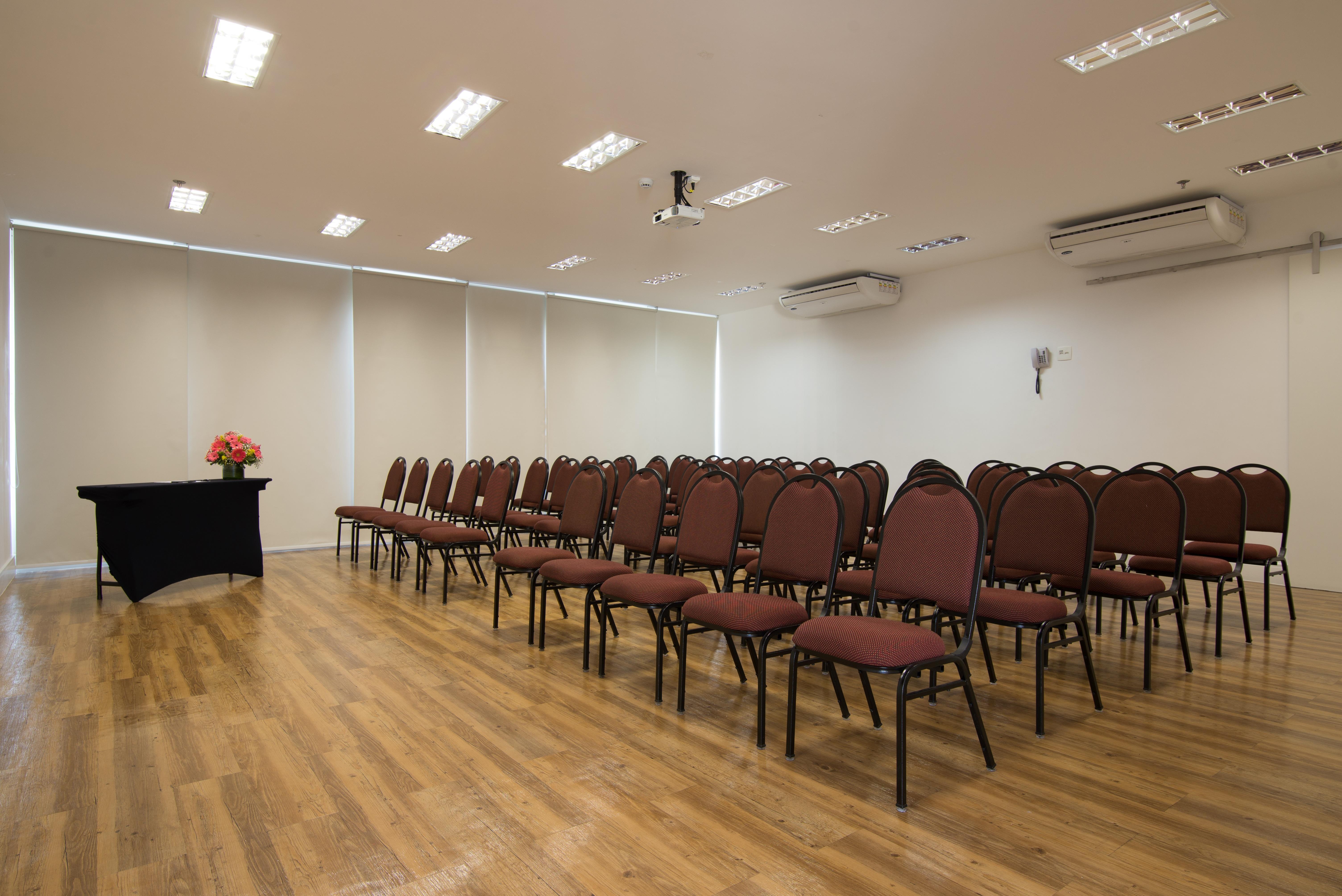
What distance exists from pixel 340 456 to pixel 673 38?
6859 millimetres

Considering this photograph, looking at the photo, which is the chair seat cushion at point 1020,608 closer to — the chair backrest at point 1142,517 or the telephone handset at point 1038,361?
the chair backrest at point 1142,517

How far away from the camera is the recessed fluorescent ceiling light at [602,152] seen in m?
5.05

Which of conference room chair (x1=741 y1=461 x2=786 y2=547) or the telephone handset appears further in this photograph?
the telephone handset

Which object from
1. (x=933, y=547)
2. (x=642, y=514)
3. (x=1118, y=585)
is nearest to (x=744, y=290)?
(x=642, y=514)

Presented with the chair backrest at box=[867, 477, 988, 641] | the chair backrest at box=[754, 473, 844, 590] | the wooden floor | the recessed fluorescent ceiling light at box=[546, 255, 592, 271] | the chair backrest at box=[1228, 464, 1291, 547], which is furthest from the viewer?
the recessed fluorescent ceiling light at box=[546, 255, 592, 271]

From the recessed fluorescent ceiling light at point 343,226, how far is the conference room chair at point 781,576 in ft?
18.5

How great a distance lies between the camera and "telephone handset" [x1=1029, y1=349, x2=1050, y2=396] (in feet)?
26.1

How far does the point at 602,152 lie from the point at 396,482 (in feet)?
13.4

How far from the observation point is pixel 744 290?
33.8 ft

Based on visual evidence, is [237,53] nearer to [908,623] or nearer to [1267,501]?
[908,623]

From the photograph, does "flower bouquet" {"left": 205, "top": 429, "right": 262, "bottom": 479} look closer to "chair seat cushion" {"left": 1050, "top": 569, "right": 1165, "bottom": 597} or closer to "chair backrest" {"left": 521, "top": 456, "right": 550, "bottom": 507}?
"chair backrest" {"left": 521, "top": 456, "right": 550, "bottom": 507}

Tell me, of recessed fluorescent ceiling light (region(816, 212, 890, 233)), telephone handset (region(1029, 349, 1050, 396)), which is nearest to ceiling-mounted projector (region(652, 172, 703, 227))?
recessed fluorescent ceiling light (region(816, 212, 890, 233))

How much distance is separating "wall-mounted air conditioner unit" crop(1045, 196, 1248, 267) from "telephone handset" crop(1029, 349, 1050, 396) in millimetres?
1033

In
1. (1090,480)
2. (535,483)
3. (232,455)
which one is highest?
(232,455)
